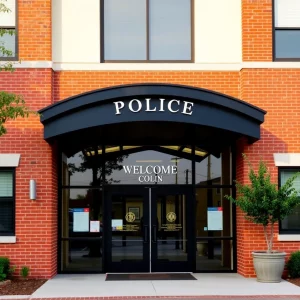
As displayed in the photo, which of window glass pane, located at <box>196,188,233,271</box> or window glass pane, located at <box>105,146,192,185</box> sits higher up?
window glass pane, located at <box>105,146,192,185</box>

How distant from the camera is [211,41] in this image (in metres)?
15.4

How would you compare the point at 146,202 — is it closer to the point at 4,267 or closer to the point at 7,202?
the point at 7,202

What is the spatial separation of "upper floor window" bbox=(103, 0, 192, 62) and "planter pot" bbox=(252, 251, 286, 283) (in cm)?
537

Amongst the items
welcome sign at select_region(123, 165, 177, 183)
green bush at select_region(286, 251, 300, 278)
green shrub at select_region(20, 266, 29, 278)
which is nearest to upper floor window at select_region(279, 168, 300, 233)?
green bush at select_region(286, 251, 300, 278)

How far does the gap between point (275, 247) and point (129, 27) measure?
22.1ft

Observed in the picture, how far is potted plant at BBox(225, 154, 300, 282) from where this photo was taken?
1352 cm

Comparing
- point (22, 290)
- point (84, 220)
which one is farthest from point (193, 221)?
point (22, 290)

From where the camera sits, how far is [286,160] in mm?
14805

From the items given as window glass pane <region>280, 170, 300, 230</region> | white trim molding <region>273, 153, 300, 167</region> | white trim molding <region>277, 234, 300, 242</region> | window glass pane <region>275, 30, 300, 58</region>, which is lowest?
white trim molding <region>277, 234, 300, 242</region>

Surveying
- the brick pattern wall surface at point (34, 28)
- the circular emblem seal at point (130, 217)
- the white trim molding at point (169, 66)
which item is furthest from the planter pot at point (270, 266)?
the brick pattern wall surface at point (34, 28)

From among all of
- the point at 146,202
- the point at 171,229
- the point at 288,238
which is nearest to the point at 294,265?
the point at 288,238

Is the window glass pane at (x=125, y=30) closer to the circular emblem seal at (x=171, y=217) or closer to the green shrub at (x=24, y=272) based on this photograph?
the circular emblem seal at (x=171, y=217)

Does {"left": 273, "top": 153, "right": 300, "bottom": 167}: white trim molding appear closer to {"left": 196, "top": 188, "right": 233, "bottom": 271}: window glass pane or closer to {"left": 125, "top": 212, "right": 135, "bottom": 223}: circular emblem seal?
{"left": 196, "top": 188, "right": 233, "bottom": 271}: window glass pane

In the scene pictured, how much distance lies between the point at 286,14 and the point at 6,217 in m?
8.75
